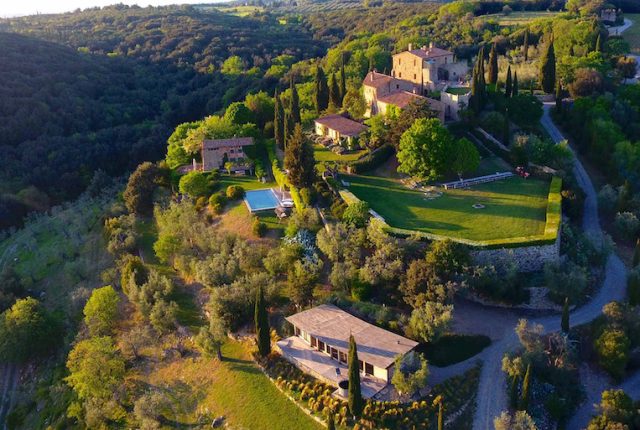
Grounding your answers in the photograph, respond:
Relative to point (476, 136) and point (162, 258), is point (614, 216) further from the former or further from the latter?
point (162, 258)

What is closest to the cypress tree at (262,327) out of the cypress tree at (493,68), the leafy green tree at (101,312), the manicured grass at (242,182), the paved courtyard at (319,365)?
the paved courtyard at (319,365)

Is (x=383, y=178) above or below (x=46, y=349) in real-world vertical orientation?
above

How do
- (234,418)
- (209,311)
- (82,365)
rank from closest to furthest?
(234,418) → (82,365) → (209,311)

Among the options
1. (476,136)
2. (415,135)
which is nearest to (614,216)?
(476,136)

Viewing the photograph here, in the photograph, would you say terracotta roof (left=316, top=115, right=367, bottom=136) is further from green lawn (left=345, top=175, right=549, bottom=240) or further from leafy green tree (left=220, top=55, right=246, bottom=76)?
leafy green tree (left=220, top=55, right=246, bottom=76)

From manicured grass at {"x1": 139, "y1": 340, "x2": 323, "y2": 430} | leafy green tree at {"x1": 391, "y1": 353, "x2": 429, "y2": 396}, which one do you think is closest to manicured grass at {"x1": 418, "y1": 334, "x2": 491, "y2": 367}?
leafy green tree at {"x1": 391, "y1": 353, "x2": 429, "y2": 396}

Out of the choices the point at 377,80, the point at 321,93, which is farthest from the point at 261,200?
the point at 377,80
